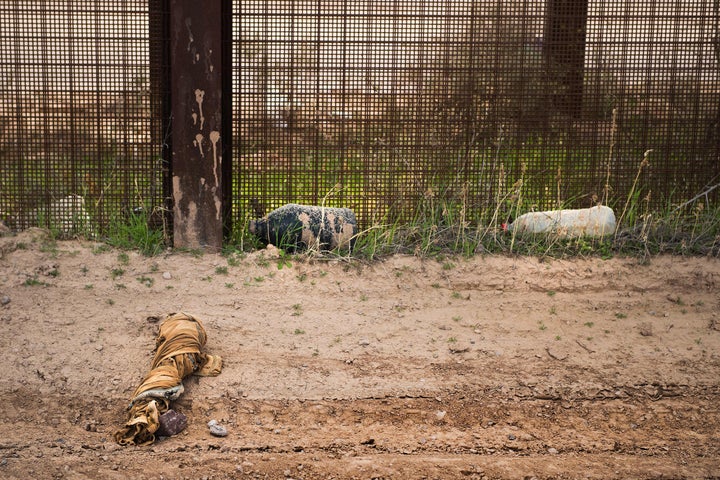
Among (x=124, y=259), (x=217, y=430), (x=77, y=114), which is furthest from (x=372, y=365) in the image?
(x=77, y=114)

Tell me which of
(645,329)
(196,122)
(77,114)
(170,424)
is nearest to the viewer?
(170,424)

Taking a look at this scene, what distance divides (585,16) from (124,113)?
3375 millimetres

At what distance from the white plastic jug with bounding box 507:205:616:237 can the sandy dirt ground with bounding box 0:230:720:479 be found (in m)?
0.33

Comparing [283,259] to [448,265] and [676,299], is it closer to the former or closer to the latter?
[448,265]

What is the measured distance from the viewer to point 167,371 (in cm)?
500

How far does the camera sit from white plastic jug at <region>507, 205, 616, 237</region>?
22.3 feet

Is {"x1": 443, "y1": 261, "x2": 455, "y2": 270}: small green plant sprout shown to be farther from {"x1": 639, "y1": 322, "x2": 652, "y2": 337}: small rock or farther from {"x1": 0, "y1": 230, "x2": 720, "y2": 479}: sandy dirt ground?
{"x1": 639, "y1": 322, "x2": 652, "y2": 337}: small rock

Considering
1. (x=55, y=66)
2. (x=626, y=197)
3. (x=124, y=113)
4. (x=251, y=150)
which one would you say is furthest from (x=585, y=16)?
(x=55, y=66)

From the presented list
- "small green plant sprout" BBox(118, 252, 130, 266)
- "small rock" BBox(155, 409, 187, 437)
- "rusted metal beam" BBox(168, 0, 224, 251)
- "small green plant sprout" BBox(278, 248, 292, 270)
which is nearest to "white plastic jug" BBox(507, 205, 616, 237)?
"small green plant sprout" BBox(278, 248, 292, 270)

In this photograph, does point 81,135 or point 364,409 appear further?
point 81,135

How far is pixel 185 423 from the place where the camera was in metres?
4.86

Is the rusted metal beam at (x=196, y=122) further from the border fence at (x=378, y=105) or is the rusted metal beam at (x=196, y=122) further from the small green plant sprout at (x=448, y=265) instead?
the small green plant sprout at (x=448, y=265)

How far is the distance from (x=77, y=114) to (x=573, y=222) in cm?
363

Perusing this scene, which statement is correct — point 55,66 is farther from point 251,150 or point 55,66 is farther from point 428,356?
point 428,356
